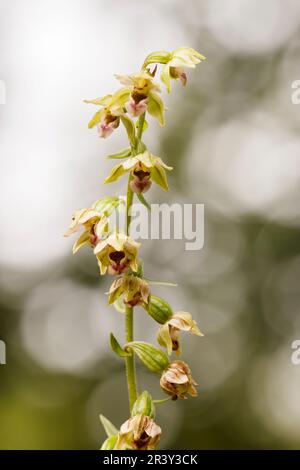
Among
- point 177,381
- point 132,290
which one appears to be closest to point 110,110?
point 132,290

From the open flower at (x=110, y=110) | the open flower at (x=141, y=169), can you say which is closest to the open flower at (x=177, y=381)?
the open flower at (x=141, y=169)

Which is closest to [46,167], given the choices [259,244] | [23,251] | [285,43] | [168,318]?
[23,251]

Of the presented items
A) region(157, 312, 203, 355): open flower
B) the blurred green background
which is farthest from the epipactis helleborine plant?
the blurred green background

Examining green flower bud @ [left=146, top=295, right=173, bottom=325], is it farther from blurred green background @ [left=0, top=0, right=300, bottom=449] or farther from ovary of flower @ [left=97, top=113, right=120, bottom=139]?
blurred green background @ [left=0, top=0, right=300, bottom=449]

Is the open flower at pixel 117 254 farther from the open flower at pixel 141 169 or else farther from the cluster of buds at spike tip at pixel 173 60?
the cluster of buds at spike tip at pixel 173 60

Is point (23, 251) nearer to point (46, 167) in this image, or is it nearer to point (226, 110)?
point (46, 167)

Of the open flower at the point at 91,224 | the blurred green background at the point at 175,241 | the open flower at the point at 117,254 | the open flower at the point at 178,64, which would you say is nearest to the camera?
the open flower at the point at 117,254

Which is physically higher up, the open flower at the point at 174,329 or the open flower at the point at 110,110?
the open flower at the point at 110,110

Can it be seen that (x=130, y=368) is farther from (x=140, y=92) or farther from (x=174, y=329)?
(x=140, y=92)
